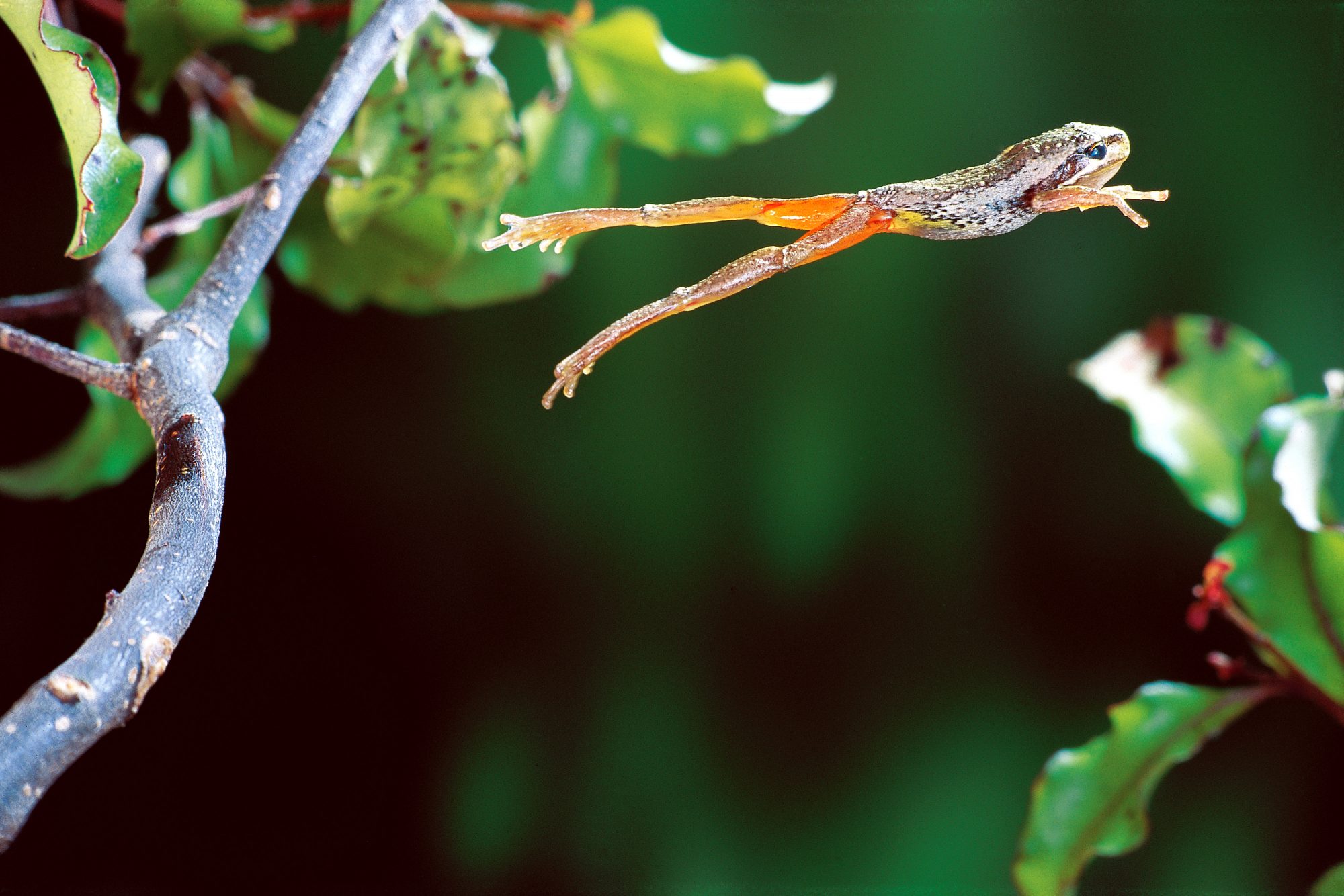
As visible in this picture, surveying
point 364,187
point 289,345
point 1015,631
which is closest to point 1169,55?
Answer: point 1015,631

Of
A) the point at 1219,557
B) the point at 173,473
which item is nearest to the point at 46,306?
the point at 173,473

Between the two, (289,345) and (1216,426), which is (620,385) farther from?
(1216,426)

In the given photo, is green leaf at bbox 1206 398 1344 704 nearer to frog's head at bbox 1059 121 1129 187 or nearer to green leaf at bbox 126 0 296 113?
frog's head at bbox 1059 121 1129 187

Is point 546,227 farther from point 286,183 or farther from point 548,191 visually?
point 548,191

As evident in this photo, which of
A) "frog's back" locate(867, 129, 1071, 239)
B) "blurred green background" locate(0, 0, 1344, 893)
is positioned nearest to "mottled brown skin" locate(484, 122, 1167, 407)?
"frog's back" locate(867, 129, 1071, 239)

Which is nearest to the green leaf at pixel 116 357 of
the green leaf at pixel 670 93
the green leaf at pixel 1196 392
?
the green leaf at pixel 670 93

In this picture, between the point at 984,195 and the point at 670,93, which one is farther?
the point at 670,93
